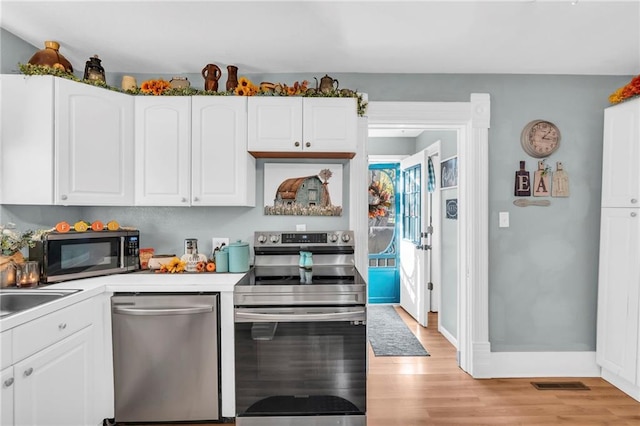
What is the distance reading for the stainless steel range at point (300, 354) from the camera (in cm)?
203

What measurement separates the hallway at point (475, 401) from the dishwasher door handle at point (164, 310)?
1252 mm

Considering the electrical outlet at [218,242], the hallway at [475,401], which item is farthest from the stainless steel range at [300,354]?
the electrical outlet at [218,242]

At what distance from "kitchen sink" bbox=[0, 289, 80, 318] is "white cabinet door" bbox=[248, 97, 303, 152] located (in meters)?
1.40

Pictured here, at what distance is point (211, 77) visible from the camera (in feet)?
8.34

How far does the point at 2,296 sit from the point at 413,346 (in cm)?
312

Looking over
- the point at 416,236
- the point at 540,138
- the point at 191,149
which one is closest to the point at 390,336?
the point at 416,236

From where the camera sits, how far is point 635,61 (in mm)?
2613

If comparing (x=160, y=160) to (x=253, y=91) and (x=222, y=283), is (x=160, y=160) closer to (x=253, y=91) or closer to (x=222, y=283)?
(x=253, y=91)

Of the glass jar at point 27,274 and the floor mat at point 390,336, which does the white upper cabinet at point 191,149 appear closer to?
the glass jar at point 27,274

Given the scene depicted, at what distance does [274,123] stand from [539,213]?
7.15ft

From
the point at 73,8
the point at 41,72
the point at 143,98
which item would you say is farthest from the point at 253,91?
the point at 41,72

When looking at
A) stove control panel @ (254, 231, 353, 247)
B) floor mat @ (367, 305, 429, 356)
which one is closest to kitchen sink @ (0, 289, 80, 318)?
stove control panel @ (254, 231, 353, 247)

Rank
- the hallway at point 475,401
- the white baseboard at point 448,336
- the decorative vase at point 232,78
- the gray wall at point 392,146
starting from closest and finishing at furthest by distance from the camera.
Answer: the hallway at point 475,401 → the decorative vase at point 232,78 → the white baseboard at point 448,336 → the gray wall at point 392,146

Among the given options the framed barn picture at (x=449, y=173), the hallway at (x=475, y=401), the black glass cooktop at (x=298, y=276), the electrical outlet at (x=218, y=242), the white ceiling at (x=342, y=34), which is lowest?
the hallway at (x=475, y=401)
